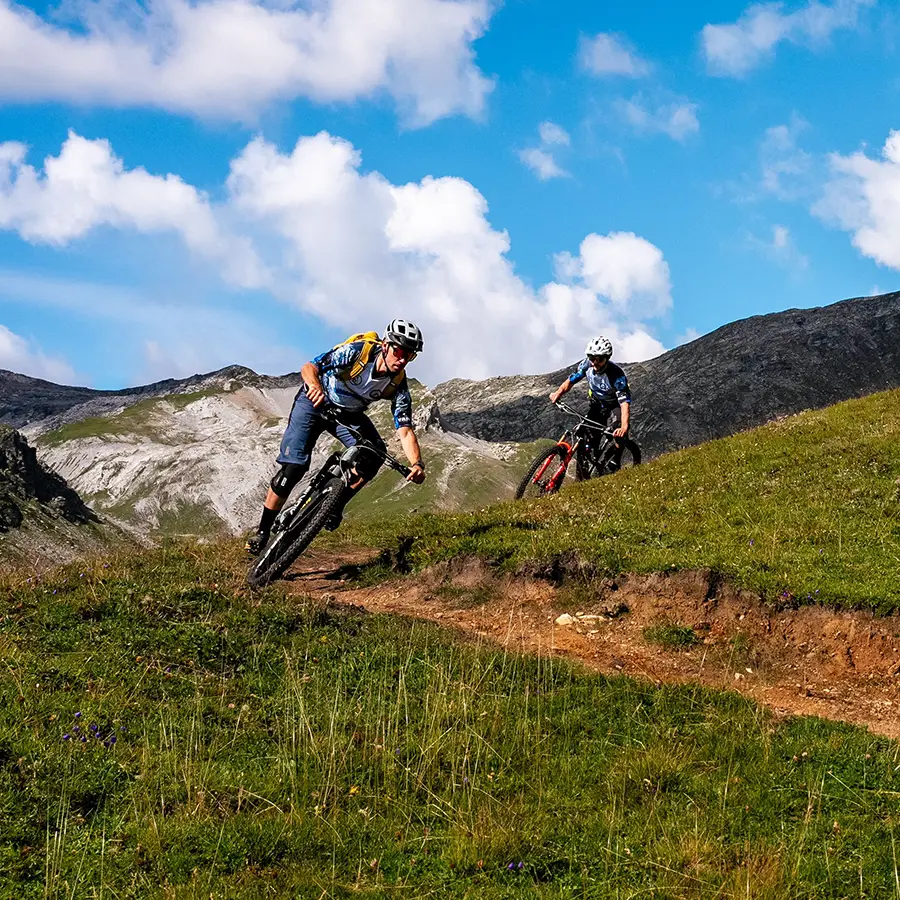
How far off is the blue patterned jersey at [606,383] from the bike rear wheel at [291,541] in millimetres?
10118

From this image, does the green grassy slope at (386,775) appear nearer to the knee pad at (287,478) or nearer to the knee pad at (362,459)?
the knee pad at (362,459)

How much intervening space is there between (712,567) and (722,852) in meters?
7.96

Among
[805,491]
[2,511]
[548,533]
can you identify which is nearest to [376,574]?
[548,533]

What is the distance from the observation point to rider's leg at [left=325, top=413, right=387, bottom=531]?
1436cm

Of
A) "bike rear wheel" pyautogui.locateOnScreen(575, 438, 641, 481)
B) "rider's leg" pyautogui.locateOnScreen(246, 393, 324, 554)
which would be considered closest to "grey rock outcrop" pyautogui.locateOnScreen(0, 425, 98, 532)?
"bike rear wheel" pyautogui.locateOnScreen(575, 438, 641, 481)

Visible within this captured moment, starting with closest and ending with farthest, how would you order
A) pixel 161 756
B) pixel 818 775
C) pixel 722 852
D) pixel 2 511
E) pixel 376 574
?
pixel 722 852 → pixel 161 756 → pixel 818 775 → pixel 376 574 → pixel 2 511

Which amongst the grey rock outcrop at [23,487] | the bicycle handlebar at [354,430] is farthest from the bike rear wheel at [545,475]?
the grey rock outcrop at [23,487]

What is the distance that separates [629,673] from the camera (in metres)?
11.3

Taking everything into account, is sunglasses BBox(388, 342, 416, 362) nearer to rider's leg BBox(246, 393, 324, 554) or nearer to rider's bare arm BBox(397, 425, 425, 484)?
rider's bare arm BBox(397, 425, 425, 484)

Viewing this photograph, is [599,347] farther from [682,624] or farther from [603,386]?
[682,624]

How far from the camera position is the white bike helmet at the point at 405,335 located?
14.0 m

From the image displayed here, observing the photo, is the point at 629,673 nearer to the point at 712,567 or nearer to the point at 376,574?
the point at 712,567

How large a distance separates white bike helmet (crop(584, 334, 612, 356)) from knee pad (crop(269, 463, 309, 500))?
9.94 m

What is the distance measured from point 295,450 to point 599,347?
1039cm
